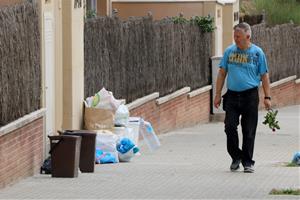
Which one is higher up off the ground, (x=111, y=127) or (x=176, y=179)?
(x=111, y=127)

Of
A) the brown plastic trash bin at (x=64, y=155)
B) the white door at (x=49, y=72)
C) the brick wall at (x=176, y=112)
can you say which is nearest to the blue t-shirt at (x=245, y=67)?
the brown plastic trash bin at (x=64, y=155)

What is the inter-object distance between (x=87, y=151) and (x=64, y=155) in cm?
80

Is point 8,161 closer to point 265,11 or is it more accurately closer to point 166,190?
point 166,190

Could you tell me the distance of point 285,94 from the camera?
3666 cm

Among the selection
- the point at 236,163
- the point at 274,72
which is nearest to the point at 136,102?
the point at 236,163

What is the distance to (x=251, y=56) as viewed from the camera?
15.1 m

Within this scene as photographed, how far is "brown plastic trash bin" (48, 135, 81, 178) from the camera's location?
47.0ft

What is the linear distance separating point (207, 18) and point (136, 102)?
21.6 feet

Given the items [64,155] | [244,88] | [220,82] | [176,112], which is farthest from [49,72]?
[176,112]

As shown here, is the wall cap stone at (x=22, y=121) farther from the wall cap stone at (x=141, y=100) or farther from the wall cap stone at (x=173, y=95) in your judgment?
the wall cap stone at (x=173, y=95)

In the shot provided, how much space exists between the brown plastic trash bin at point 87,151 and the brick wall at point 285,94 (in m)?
19.9

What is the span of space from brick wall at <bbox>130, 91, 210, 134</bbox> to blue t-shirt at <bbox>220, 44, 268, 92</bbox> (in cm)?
572

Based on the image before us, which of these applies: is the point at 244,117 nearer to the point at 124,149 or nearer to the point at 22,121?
the point at 124,149

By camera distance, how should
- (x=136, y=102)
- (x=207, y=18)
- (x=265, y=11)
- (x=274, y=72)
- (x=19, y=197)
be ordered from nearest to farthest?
1. (x=19, y=197)
2. (x=136, y=102)
3. (x=207, y=18)
4. (x=274, y=72)
5. (x=265, y=11)
